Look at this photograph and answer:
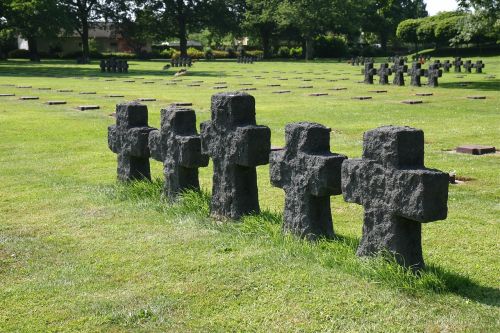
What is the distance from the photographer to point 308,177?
5.52 meters

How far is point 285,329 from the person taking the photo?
426 centimetres

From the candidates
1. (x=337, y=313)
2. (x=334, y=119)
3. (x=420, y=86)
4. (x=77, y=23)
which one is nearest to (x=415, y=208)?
(x=337, y=313)

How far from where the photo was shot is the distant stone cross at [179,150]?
6.93 metres

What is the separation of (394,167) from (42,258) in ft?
9.89

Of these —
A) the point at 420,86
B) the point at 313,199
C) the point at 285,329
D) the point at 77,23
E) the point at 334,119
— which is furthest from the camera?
the point at 77,23

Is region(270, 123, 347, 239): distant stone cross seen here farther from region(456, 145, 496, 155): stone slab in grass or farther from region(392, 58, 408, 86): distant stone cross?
region(392, 58, 408, 86): distant stone cross

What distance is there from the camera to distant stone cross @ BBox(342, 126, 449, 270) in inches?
181

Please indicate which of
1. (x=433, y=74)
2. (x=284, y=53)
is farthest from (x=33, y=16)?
(x=433, y=74)

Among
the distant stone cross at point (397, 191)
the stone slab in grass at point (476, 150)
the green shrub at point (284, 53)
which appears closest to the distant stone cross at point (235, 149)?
the distant stone cross at point (397, 191)

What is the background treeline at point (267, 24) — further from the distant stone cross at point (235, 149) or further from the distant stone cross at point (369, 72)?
the distant stone cross at point (235, 149)

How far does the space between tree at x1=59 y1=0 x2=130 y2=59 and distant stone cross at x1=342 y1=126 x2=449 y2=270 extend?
63.2 m

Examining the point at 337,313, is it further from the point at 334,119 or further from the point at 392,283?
the point at 334,119

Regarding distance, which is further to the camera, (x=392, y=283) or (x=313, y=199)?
(x=313, y=199)

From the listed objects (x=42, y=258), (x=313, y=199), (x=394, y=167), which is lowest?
(x=42, y=258)
